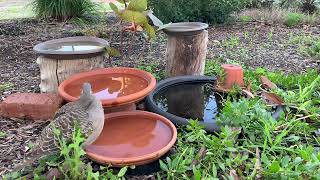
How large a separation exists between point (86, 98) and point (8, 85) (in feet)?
5.73

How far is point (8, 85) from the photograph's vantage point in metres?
3.76

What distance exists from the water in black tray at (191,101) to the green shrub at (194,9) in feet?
10.9

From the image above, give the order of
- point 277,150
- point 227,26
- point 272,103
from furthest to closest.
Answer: point 227,26, point 272,103, point 277,150

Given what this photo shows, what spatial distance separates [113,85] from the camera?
3074 millimetres

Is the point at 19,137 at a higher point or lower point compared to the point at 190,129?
lower

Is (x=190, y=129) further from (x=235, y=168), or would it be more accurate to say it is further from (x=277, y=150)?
(x=277, y=150)

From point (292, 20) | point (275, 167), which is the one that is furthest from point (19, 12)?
point (275, 167)

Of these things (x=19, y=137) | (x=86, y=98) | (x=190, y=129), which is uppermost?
(x=86, y=98)

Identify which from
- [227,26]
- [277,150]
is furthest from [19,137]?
[227,26]

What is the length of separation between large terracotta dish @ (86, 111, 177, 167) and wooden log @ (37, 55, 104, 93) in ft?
2.31

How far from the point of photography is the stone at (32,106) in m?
3.02

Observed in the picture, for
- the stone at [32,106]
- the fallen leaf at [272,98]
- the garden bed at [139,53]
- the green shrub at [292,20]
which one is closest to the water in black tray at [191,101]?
the fallen leaf at [272,98]

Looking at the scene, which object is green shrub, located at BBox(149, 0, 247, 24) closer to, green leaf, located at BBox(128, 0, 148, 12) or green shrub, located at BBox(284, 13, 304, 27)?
green shrub, located at BBox(284, 13, 304, 27)

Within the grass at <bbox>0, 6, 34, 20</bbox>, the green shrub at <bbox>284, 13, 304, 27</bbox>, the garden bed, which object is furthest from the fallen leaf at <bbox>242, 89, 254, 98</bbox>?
the grass at <bbox>0, 6, 34, 20</bbox>
